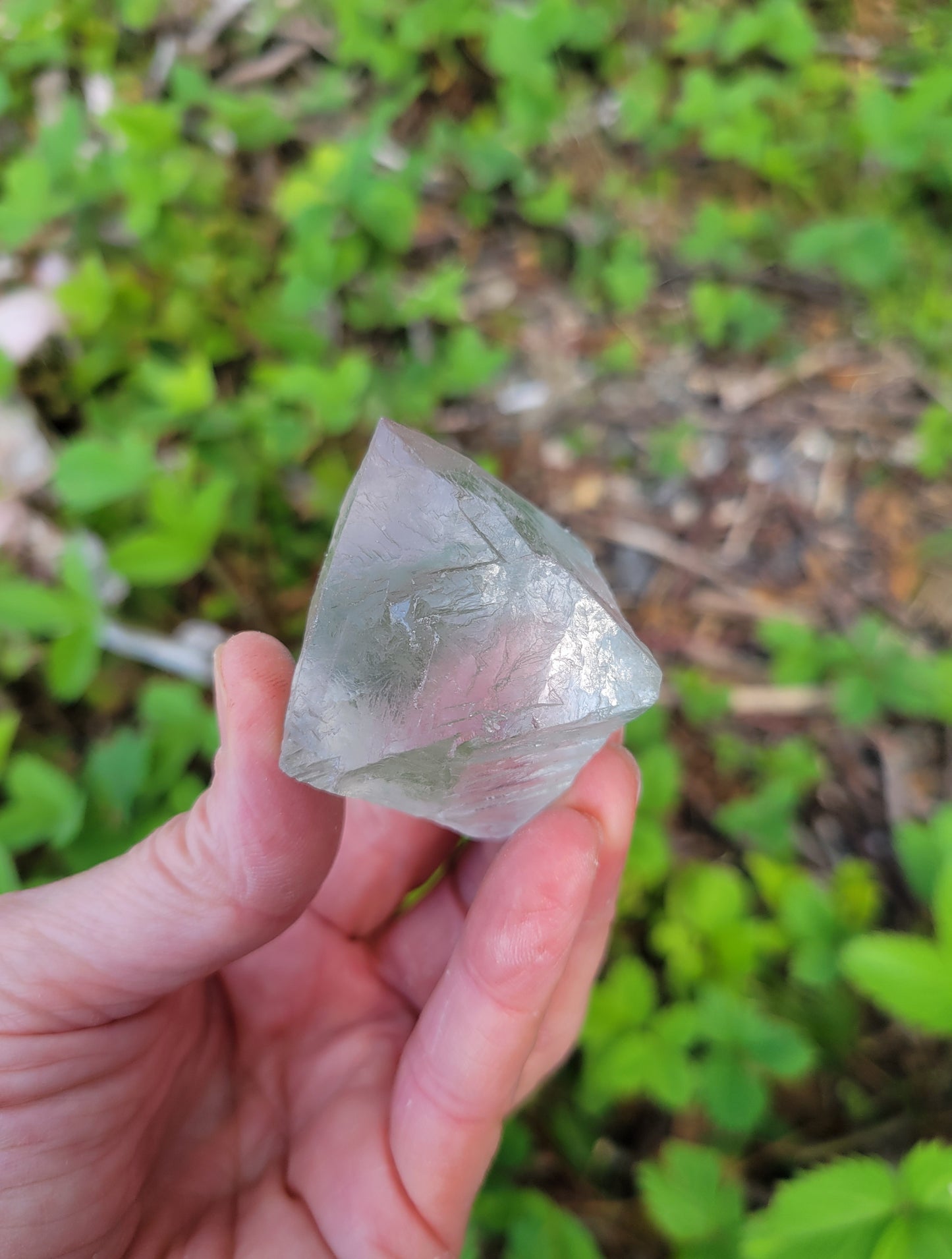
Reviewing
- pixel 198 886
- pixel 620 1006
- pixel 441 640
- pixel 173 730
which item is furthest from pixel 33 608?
pixel 620 1006

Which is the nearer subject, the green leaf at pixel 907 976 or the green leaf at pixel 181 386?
the green leaf at pixel 907 976

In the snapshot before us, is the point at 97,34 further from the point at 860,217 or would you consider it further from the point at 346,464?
the point at 860,217

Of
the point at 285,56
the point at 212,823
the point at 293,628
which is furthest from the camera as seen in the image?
the point at 285,56

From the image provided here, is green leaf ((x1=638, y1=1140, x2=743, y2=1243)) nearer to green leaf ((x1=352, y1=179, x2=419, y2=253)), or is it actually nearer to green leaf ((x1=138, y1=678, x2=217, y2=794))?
green leaf ((x1=138, y1=678, x2=217, y2=794))

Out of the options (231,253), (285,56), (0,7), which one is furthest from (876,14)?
(0,7)

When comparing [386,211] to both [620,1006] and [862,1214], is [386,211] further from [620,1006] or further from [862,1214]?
[862,1214]

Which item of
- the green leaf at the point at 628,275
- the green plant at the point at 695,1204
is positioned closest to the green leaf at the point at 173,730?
the green plant at the point at 695,1204

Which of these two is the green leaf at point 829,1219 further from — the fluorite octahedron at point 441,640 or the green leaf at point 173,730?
the green leaf at point 173,730

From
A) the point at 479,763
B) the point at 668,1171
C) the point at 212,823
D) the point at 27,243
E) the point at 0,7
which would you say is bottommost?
the point at 668,1171
